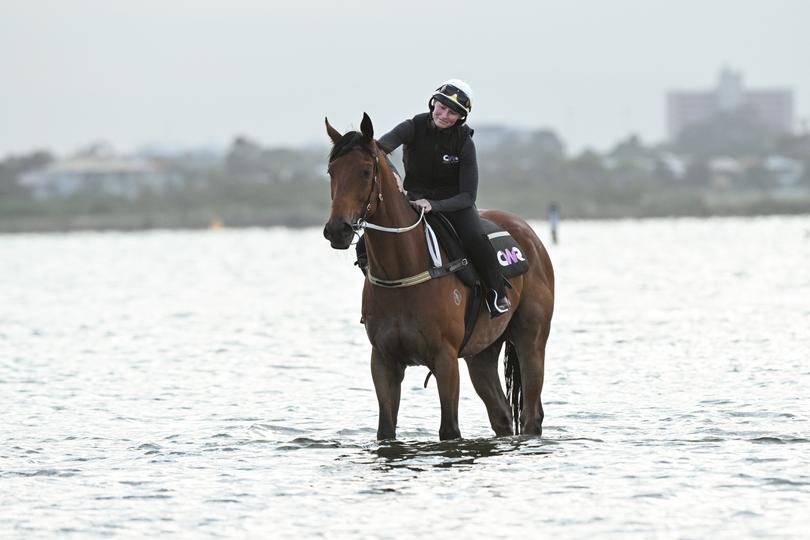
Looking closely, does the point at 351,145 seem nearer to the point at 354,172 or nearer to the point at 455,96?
the point at 354,172

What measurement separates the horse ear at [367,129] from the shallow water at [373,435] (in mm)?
2896

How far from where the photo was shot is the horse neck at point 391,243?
1256cm

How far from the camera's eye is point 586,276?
5062cm

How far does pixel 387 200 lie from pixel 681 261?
163 feet

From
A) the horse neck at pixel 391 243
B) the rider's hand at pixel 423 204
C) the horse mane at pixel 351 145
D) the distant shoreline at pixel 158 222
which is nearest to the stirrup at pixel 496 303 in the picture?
the horse neck at pixel 391 243

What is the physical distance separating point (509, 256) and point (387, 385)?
79.2 inches

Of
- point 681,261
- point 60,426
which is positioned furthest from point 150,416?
point 681,261

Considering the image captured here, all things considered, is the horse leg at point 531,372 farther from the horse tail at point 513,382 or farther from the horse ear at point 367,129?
the horse ear at point 367,129

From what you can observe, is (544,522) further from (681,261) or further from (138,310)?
(681,261)

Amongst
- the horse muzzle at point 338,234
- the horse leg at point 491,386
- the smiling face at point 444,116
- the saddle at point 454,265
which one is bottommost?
the horse leg at point 491,386

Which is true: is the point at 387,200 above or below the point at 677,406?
above

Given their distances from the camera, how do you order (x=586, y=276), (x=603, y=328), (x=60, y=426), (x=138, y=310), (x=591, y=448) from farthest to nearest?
(x=586, y=276), (x=138, y=310), (x=603, y=328), (x=60, y=426), (x=591, y=448)

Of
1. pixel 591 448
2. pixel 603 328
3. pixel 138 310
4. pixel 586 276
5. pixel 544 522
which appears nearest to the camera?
pixel 544 522

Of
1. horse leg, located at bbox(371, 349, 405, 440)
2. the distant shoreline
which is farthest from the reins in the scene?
the distant shoreline
